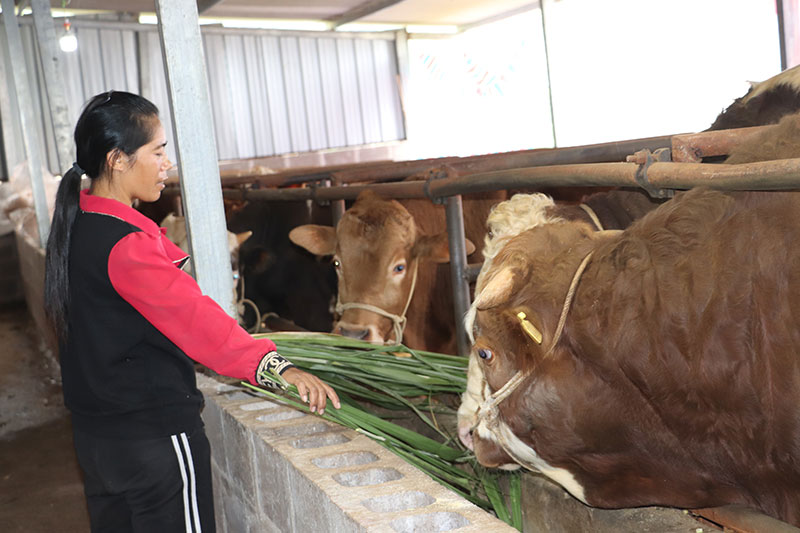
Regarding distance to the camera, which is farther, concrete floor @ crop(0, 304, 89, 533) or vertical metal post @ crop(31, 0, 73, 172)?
vertical metal post @ crop(31, 0, 73, 172)

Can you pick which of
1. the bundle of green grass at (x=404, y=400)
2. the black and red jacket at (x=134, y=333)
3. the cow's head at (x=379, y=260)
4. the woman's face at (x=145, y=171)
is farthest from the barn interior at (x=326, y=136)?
the woman's face at (x=145, y=171)

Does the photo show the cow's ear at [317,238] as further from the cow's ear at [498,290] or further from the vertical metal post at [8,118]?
the vertical metal post at [8,118]

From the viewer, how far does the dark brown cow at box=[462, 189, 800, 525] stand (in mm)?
1896

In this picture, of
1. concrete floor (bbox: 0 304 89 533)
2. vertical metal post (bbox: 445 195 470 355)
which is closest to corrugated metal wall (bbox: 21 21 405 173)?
concrete floor (bbox: 0 304 89 533)

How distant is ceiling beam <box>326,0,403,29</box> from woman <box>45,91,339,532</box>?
15565mm

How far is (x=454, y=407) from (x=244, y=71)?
15.7 m

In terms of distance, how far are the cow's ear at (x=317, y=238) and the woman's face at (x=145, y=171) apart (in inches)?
101

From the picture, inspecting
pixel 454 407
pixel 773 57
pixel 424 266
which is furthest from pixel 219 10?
pixel 454 407

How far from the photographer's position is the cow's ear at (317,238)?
500cm

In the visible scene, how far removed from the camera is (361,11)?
59.0ft

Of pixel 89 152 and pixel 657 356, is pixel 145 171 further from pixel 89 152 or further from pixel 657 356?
pixel 657 356

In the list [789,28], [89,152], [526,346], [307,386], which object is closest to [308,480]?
[307,386]

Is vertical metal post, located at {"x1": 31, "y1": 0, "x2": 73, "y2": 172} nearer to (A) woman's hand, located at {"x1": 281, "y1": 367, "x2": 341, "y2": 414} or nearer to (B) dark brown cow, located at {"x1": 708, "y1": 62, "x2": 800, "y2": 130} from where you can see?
(A) woman's hand, located at {"x1": 281, "y1": 367, "x2": 341, "y2": 414}

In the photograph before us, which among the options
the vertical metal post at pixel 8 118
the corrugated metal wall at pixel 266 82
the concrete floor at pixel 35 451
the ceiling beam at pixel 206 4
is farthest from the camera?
the corrugated metal wall at pixel 266 82
